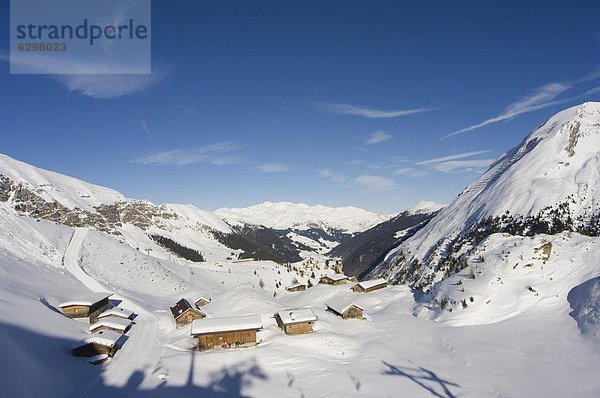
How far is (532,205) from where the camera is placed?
94.8 metres

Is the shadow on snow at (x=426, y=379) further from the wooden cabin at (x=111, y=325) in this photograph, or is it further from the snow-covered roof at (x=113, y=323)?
the snow-covered roof at (x=113, y=323)

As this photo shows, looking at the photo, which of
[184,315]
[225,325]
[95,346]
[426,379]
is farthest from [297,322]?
[95,346]

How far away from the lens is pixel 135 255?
9800cm

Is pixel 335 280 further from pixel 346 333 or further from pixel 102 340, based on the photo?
pixel 102 340

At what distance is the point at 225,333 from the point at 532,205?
3456 inches

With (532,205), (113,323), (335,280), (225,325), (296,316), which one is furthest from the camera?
(532,205)

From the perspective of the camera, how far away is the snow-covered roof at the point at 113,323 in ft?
148

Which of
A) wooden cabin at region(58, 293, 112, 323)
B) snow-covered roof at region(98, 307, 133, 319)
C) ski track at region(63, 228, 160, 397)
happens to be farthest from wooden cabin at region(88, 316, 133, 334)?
snow-covered roof at region(98, 307, 133, 319)

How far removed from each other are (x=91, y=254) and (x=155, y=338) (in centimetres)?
4909

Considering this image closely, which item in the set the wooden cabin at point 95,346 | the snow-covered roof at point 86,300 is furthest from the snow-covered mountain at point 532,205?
the snow-covered roof at point 86,300

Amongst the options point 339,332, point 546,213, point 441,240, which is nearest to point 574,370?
point 339,332

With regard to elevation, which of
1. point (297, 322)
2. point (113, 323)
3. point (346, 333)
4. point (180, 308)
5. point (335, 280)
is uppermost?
point (113, 323)

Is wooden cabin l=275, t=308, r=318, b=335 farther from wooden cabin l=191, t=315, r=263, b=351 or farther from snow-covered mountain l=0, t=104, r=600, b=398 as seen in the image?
wooden cabin l=191, t=315, r=263, b=351

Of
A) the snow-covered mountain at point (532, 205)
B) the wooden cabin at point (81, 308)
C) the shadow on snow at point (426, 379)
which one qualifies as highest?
the snow-covered mountain at point (532, 205)
